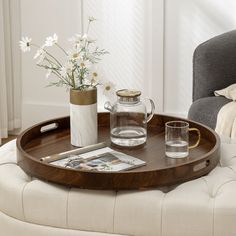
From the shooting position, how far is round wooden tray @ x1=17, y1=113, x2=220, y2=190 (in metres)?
1.68

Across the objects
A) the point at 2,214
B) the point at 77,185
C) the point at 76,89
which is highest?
the point at 76,89

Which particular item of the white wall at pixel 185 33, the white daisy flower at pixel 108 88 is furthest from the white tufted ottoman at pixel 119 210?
the white wall at pixel 185 33

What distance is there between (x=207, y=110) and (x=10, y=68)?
1.60 meters

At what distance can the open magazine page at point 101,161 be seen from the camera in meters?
1.79

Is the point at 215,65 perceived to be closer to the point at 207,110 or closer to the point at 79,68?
the point at 207,110

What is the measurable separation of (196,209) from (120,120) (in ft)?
1.91

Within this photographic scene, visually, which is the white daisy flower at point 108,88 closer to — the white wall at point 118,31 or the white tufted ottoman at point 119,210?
the white tufted ottoman at point 119,210

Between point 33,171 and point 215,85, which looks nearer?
point 33,171

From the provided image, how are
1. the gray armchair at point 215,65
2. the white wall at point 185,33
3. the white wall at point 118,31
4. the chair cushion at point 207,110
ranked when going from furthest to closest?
the white wall at point 118,31
the white wall at point 185,33
the gray armchair at point 215,65
the chair cushion at point 207,110

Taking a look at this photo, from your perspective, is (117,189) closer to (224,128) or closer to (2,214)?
(2,214)

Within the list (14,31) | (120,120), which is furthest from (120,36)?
(120,120)

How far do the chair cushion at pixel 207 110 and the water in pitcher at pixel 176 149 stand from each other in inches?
34.6

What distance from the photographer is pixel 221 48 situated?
302cm

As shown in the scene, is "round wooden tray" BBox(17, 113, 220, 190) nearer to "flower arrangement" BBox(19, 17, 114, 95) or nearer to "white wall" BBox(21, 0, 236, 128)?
"flower arrangement" BBox(19, 17, 114, 95)
